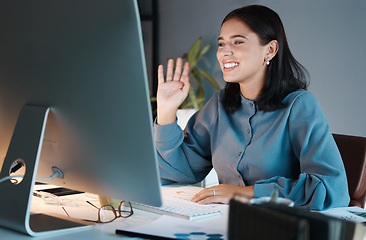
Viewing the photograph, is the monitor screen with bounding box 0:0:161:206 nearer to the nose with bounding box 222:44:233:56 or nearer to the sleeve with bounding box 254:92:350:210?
the sleeve with bounding box 254:92:350:210

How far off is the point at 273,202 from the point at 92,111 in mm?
402

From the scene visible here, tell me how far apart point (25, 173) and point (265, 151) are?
0.79 metres

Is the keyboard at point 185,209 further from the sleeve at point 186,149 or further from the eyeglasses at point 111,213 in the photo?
the sleeve at point 186,149

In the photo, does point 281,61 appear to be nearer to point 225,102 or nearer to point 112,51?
point 225,102

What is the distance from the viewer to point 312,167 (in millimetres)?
1323

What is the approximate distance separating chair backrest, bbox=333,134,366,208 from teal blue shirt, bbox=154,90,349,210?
0.80ft

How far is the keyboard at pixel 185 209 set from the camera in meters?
1.07

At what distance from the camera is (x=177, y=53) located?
4.64 meters

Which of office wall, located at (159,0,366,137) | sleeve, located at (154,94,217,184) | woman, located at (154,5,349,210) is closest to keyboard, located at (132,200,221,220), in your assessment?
woman, located at (154,5,349,210)

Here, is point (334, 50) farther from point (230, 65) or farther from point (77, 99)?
point (77, 99)

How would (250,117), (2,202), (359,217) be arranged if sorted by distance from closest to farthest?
(2,202) → (359,217) → (250,117)

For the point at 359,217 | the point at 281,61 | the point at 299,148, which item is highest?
the point at 281,61

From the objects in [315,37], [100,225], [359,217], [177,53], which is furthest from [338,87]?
[100,225]

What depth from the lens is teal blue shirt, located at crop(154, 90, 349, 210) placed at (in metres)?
1.28
